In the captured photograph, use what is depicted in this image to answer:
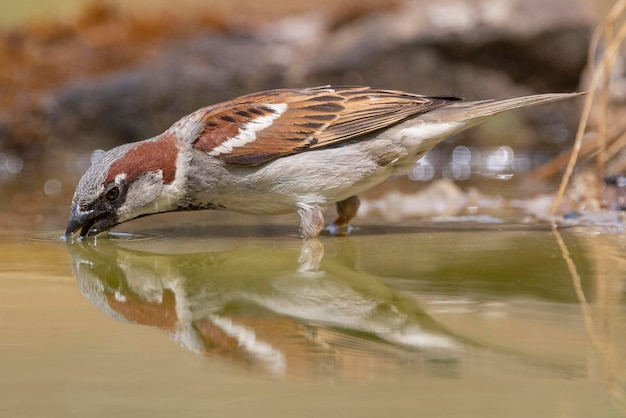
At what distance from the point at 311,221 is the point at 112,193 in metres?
1.21

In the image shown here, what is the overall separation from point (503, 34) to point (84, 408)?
9.46m

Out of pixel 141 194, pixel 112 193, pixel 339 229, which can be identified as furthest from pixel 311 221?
pixel 112 193

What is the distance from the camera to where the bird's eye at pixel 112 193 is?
224 inches

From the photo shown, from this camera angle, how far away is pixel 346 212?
21.0 feet

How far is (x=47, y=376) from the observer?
277 centimetres

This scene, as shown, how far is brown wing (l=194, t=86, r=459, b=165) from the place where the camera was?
578 cm

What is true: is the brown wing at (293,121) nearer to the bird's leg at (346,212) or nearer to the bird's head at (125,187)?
the bird's head at (125,187)

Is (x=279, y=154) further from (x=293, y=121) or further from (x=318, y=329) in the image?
(x=318, y=329)

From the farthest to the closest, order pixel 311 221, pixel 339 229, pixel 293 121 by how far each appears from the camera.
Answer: pixel 339 229 < pixel 293 121 < pixel 311 221

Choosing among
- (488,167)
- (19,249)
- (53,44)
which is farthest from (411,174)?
(53,44)

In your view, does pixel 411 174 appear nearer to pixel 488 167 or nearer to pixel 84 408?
pixel 488 167

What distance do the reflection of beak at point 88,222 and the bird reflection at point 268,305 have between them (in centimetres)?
A: 30

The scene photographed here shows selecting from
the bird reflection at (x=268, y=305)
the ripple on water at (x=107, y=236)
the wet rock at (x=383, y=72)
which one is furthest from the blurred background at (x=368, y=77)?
the bird reflection at (x=268, y=305)

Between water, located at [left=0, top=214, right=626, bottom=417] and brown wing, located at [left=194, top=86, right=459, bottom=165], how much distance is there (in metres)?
0.73
